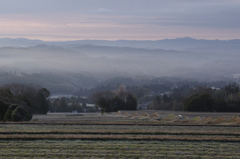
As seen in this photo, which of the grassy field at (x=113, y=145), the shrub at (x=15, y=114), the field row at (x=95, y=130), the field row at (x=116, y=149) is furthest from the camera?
the shrub at (x=15, y=114)

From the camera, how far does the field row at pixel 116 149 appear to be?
1338 cm

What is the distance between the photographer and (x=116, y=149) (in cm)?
1448

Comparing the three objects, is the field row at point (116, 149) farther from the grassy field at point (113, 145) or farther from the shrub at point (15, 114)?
the shrub at point (15, 114)

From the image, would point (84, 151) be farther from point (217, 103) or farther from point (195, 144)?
point (217, 103)

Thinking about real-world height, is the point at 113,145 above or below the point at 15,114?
below

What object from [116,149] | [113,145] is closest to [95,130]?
[113,145]

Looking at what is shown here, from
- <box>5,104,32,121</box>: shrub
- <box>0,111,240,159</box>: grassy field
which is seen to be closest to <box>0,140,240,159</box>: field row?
<box>0,111,240,159</box>: grassy field

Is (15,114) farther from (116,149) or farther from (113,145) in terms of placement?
(116,149)

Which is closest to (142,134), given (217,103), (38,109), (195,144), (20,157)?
(195,144)

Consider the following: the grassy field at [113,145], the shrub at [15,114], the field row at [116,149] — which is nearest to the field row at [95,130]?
the grassy field at [113,145]

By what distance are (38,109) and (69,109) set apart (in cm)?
2224

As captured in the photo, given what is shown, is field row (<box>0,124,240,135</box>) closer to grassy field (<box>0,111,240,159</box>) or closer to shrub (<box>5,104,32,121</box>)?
grassy field (<box>0,111,240,159</box>)

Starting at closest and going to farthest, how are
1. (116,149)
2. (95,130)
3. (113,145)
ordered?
(116,149) → (113,145) → (95,130)

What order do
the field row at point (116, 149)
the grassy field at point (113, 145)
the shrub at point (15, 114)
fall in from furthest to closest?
the shrub at point (15, 114) < the grassy field at point (113, 145) < the field row at point (116, 149)
